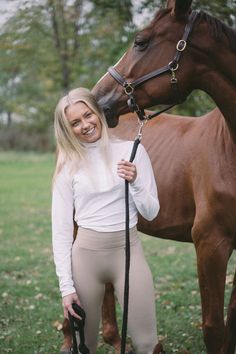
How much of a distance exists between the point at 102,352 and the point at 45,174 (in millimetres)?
16924

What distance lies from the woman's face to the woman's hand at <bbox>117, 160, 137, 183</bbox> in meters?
0.26

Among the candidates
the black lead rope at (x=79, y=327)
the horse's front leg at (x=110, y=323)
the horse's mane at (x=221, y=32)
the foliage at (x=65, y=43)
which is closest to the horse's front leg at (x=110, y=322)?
the horse's front leg at (x=110, y=323)

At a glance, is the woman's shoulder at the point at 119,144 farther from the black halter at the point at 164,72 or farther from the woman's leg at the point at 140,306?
the woman's leg at the point at 140,306

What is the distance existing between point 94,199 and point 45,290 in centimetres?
363

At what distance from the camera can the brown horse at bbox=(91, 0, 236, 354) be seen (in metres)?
2.99

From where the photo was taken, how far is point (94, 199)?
277 cm

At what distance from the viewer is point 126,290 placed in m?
2.64

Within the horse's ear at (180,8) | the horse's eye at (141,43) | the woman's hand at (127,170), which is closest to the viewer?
the woman's hand at (127,170)

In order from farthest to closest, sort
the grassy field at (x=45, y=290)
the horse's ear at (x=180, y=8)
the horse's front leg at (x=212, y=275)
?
the grassy field at (x=45, y=290)
the horse's front leg at (x=212, y=275)
the horse's ear at (x=180, y=8)

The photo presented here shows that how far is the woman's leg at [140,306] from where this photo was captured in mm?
2738

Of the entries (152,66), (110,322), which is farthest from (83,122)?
(110,322)

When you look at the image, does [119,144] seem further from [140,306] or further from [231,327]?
[231,327]

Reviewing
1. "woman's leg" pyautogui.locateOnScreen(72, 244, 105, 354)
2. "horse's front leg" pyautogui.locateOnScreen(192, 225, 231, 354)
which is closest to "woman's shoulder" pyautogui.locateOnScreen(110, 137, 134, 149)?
"woman's leg" pyautogui.locateOnScreen(72, 244, 105, 354)

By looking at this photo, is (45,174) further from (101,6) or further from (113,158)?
(113,158)
